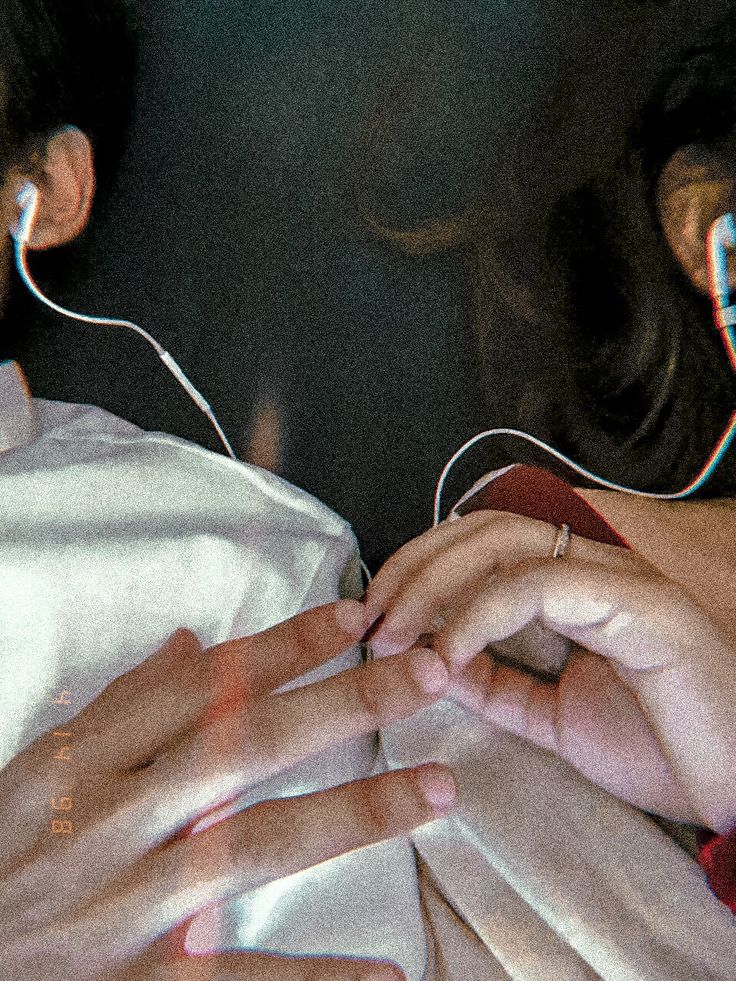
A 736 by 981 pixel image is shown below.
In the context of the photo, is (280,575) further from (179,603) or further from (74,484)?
(74,484)

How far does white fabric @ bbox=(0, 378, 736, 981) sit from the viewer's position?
553 mm

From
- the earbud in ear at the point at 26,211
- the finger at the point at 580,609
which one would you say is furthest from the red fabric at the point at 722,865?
the earbud in ear at the point at 26,211

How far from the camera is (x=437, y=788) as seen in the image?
0.52m

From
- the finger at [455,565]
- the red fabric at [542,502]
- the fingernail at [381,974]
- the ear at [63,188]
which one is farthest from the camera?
the ear at [63,188]

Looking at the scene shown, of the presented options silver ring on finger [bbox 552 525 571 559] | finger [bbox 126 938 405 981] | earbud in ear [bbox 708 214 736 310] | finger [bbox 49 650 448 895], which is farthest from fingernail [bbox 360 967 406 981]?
earbud in ear [bbox 708 214 736 310]

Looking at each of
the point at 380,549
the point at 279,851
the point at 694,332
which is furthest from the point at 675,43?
the point at 279,851

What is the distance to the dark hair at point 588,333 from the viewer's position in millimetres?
862

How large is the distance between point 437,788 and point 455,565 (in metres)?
0.16

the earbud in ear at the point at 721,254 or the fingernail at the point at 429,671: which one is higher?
the earbud in ear at the point at 721,254

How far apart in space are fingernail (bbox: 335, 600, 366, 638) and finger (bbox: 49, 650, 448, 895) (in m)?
0.06

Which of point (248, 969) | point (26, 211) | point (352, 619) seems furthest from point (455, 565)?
point (26, 211)

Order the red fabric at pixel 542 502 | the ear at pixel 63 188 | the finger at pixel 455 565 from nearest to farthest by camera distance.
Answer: the finger at pixel 455 565, the red fabric at pixel 542 502, the ear at pixel 63 188

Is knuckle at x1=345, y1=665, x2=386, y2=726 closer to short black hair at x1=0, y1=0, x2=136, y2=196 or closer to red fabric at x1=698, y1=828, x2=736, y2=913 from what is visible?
red fabric at x1=698, y1=828, x2=736, y2=913

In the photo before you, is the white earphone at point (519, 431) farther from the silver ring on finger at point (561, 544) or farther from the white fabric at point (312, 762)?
the silver ring on finger at point (561, 544)
